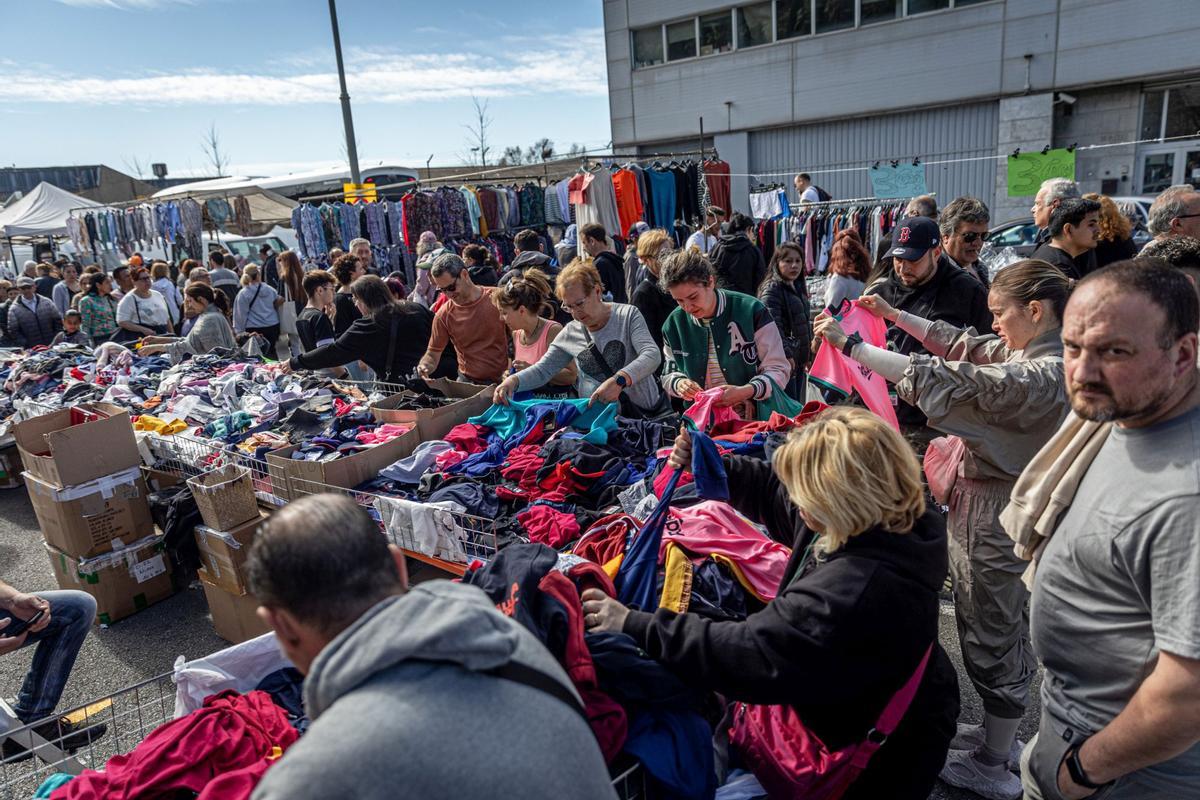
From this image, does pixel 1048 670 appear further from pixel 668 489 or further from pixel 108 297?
pixel 108 297

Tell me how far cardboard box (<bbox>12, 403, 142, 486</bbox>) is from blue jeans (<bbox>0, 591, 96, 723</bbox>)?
4.10 feet

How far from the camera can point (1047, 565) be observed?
1746 mm

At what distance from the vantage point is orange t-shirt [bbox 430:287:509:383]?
212 inches

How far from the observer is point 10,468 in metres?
7.13

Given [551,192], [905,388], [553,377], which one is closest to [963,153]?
[551,192]

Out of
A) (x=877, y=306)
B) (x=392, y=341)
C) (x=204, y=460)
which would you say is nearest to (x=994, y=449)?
(x=877, y=306)

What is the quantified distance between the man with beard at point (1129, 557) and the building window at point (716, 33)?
20.8m

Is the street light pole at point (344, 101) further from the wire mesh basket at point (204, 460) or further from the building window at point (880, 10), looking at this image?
the building window at point (880, 10)

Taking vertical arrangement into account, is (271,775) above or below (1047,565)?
above

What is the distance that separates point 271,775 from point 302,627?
0.29m

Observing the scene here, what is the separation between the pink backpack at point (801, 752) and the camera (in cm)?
188

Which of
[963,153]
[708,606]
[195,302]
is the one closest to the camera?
[708,606]

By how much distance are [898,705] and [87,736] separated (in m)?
2.53

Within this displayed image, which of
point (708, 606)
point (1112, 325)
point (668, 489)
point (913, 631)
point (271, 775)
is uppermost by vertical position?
point (1112, 325)
